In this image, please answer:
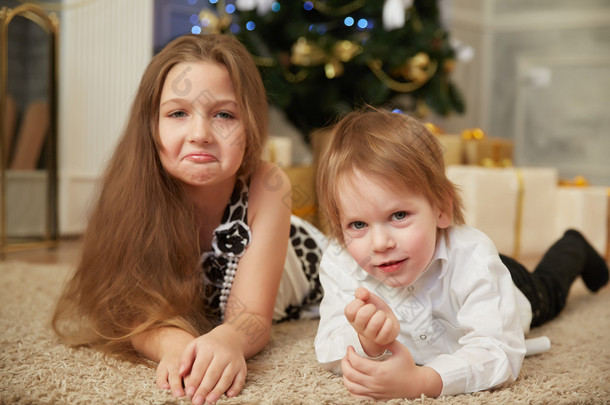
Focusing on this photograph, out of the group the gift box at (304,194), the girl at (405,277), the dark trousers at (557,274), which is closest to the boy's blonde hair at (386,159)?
the girl at (405,277)

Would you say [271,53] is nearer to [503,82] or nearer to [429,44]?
[429,44]

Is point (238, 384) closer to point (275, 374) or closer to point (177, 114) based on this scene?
point (275, 374)

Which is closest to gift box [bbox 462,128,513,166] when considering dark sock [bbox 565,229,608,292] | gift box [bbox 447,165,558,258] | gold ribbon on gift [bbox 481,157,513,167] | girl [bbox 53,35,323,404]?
gold ribbon on gift [bbox 481,157,513,167]

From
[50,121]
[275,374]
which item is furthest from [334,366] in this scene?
[50,121]

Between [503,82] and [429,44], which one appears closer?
[429,44]

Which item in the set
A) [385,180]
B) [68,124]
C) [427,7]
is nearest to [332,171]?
[385,180]

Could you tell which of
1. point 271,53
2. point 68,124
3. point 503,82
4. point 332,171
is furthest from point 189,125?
point 503,82

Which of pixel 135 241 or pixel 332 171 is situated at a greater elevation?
pixel 332 171

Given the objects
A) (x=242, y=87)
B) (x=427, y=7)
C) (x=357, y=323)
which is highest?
(x=427, y=7)

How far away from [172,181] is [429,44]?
1.95m

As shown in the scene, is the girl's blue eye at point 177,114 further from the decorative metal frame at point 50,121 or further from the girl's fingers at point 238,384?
the decorative metal frame at point 50,121

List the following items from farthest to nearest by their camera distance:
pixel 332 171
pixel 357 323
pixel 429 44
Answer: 1. pixel 429 44
2. pixel 332 171
3. pixel 357 323

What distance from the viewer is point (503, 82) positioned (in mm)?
3820

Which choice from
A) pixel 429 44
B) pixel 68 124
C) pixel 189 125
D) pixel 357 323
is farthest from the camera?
pixel 429 44
